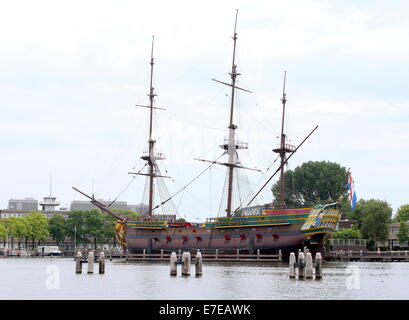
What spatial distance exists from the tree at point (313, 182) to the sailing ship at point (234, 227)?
5064cm

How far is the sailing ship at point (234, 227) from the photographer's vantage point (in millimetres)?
92000

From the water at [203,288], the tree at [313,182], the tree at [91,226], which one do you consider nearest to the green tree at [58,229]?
the tree at [91,226]

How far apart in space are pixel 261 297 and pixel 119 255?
261 feet

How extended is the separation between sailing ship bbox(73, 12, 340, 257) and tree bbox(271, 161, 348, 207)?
50.6 m

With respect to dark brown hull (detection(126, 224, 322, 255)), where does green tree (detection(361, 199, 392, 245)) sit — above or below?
above

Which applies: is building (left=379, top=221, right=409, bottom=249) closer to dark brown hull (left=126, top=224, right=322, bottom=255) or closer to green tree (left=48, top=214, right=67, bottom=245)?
dark brown hull (left=126, top=224, right=322, bottom=255)

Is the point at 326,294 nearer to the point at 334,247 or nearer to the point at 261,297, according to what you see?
the point at 261,297

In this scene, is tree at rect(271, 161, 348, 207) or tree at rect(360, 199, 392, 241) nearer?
tree at rect(360, 199, 392, 241)

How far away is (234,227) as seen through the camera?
98.6 meters

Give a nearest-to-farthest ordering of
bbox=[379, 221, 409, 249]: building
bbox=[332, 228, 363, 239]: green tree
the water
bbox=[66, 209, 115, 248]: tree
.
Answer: the water < bbox=[332, 228, 363, 239]: green tree < bbox=[379, 221, 409, 249]: building < bbox=[66, 209, 115, 248]: tree

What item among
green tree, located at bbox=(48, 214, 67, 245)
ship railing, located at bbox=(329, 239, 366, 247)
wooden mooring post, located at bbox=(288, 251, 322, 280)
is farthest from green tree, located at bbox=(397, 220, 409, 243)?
wooden mooring post, located at bbox=(288, 251, 322, 280)

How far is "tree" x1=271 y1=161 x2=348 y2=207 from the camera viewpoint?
157 m

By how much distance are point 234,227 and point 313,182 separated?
6260cm
